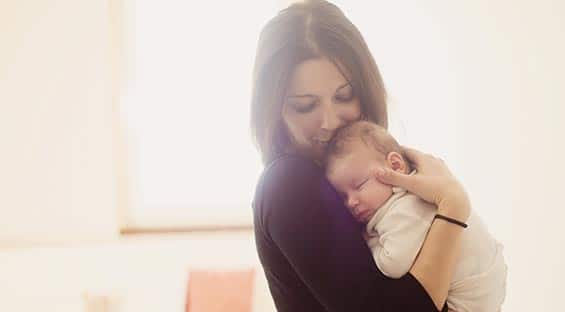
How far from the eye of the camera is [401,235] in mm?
814

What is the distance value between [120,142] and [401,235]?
2.75 meters

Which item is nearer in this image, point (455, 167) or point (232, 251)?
point (455, 167)

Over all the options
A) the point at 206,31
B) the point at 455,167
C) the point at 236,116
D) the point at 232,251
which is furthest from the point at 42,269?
the point at 455,167

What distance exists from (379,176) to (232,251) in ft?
7.22

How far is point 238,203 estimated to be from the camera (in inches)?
134

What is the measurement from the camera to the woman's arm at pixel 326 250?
739 millimetres

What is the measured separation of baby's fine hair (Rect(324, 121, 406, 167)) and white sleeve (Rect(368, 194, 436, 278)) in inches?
4.6

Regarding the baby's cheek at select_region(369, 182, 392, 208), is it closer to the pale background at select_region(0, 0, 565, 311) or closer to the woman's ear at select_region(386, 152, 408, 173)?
the woman's ear at select_region(386, 152, 408, 173)

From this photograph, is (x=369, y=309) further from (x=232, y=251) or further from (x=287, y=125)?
(x=232, y=251)

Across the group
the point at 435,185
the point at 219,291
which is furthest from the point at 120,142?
the point at 435,185

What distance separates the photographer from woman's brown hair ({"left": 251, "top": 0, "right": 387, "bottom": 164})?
3.09 ft

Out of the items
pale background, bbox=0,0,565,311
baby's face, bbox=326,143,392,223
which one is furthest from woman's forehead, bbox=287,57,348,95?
pale background, bbox=0,0,565,311

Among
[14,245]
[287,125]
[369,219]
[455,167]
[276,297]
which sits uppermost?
[287,125]

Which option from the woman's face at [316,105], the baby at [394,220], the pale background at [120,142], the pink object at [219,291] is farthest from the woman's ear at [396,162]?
the pink object at [219,291]
